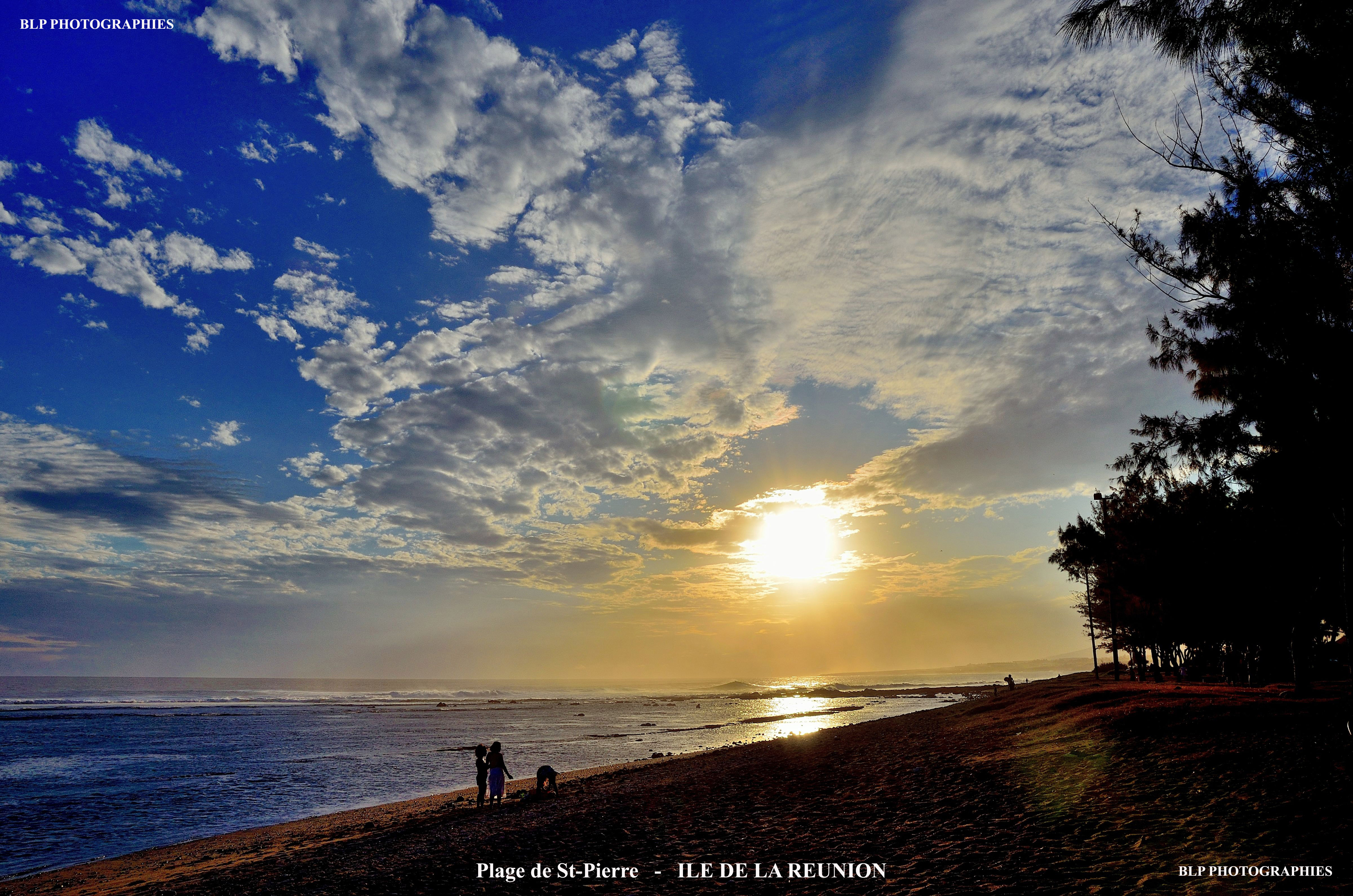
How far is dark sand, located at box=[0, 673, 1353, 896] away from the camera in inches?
301

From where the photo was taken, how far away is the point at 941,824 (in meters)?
10.6

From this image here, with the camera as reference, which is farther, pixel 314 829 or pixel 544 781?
pixel 544 781

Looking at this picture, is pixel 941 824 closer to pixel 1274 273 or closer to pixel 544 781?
pixel 1274 273

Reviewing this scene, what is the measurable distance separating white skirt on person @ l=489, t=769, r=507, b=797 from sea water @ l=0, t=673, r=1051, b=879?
26.4 ft

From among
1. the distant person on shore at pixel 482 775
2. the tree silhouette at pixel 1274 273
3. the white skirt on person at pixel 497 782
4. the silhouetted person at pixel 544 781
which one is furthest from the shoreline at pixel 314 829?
the tree silhouette at pixel 1274 273

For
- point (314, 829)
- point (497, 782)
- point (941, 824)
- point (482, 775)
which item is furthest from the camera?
point (482, 775)

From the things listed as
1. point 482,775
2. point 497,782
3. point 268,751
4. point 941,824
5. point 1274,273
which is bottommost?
point 268,751

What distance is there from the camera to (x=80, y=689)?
154750 mm

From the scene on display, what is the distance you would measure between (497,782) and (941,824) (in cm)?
1628

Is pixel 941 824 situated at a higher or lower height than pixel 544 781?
higher

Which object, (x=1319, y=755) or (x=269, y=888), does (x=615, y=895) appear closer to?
(x=269, y=888)

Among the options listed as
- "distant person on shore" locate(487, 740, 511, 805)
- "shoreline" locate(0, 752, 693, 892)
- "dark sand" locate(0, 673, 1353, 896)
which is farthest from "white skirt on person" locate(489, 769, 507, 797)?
"dark sand" locate(0, 673, 1353, 896)

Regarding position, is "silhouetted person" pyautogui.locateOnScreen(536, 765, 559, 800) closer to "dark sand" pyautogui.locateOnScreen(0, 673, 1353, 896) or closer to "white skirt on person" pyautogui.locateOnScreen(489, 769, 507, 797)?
"dark sand" pyautogui.locateOnScreen(0, 673, 1353, 896)

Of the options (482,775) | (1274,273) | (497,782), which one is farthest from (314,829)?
(1274,273)
